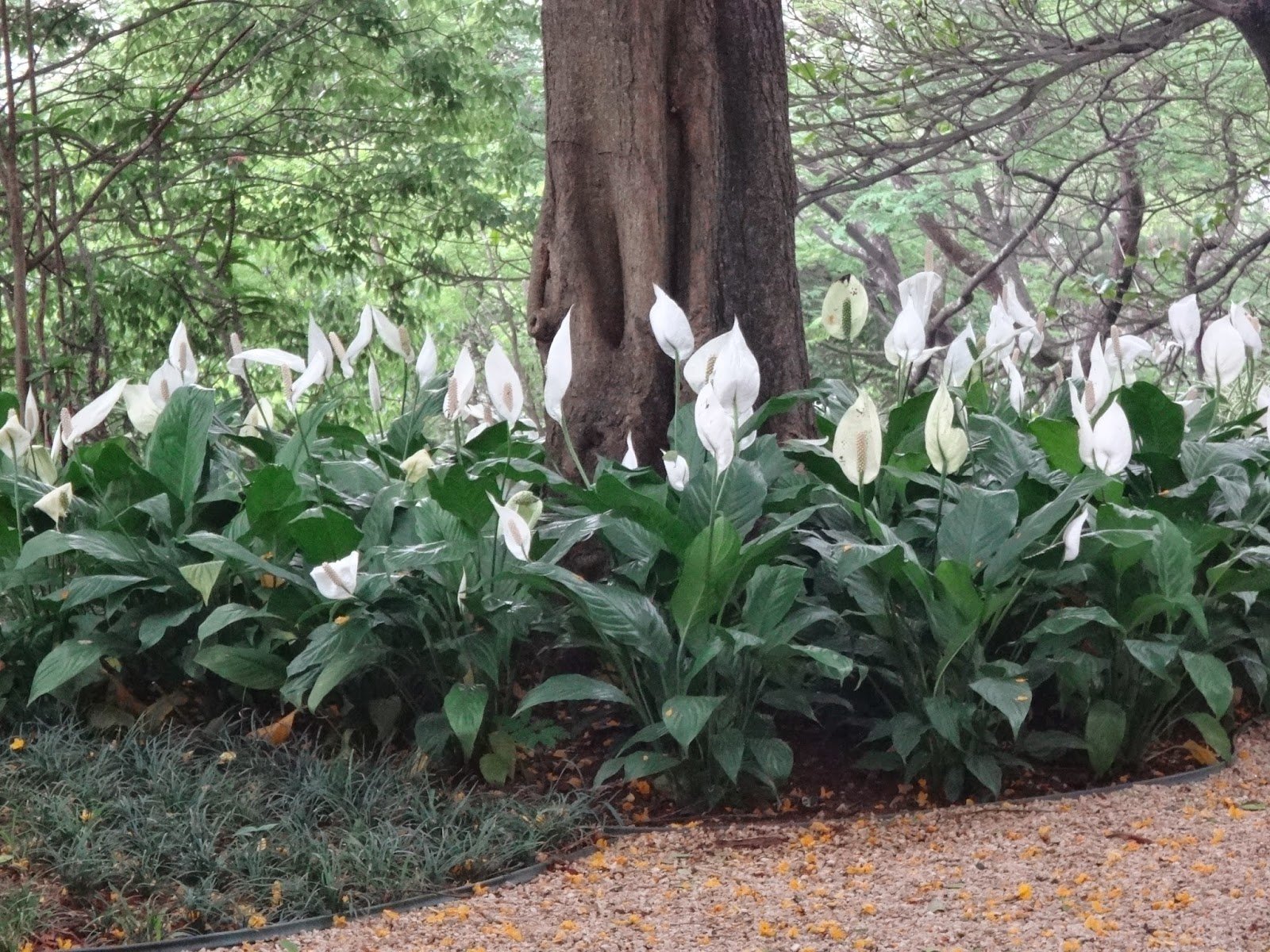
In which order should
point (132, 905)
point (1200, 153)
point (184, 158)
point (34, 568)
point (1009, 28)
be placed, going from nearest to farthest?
point (132, 905), point (34, 568), point (1009, 28), point (184, 158), point (1200, 153)

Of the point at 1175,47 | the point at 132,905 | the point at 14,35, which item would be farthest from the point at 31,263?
the point at 1175,47

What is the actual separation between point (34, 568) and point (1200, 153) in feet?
23.4

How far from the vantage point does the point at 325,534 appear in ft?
9.68

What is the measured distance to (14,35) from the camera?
607 cm

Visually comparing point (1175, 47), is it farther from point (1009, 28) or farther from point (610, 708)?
point (610, 708)

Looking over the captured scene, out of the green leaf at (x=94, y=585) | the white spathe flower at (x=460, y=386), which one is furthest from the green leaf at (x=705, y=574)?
the green leaf at (x=94, y=585)

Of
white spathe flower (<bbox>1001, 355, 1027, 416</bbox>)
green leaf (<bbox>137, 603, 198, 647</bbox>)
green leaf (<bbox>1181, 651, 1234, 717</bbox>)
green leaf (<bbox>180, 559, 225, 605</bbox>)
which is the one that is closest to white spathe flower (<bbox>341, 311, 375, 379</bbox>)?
green leaf (<bbox>180, 559, 225, 605</bbox>)

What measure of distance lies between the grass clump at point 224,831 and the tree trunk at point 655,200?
4.25ft

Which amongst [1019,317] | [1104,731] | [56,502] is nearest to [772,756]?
[1104,731]

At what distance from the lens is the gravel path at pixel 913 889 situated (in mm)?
2139

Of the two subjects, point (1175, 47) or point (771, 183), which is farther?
point (1175, 47)

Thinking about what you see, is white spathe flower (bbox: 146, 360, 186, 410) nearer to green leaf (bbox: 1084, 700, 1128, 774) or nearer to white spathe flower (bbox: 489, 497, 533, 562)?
white spathe flower (bbox: 489, 497, 533, 562)

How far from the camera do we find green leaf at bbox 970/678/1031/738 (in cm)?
262

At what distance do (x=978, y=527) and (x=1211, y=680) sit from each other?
63 centimetres
